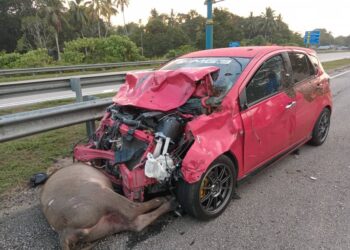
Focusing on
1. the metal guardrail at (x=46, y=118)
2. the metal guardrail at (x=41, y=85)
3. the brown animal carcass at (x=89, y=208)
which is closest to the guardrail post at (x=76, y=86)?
the metal guardrail at (x=41, y=85)

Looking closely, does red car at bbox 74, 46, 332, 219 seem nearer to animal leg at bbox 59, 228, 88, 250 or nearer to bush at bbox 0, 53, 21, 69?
animal leg at bbox 59, 228, 88, 250

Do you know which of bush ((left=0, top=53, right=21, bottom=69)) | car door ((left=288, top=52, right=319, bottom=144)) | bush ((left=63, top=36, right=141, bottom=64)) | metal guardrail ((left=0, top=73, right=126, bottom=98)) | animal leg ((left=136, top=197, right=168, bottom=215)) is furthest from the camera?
bush ((left=63, top=36, right=141, bottom=64))

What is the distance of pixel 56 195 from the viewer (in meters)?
2.71

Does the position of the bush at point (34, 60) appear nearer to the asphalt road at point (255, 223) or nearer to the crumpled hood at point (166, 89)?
the crumpled hood at point (166, 89)

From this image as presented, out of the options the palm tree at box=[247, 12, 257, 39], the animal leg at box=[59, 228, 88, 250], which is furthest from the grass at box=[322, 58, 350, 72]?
the palm tree at box=[247, 12, 257, 39]

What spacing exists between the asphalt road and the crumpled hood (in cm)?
123

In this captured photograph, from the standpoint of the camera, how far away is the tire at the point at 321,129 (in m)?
4.99

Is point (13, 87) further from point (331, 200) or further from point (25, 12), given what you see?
point (25, 12)

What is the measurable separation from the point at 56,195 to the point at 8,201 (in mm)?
1118

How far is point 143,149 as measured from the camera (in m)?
3.09

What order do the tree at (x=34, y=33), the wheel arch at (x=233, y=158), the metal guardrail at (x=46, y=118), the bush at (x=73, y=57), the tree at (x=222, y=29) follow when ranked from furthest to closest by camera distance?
the tree at (x=222, y=29)
the tree at (x=34, y=33)
the bush at (x=73, y=57)
the metal guardrail at (x=46, y=118)
the wheel arch at (x=233, y=158)

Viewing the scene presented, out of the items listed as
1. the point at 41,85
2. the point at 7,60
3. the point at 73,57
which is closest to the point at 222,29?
the point at 73,57

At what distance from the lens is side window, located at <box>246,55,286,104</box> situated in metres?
3.51

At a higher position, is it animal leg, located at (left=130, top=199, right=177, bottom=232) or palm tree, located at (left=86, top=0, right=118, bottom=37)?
palm tree, located at (left=86, top=0, right=118, bottom=37)
